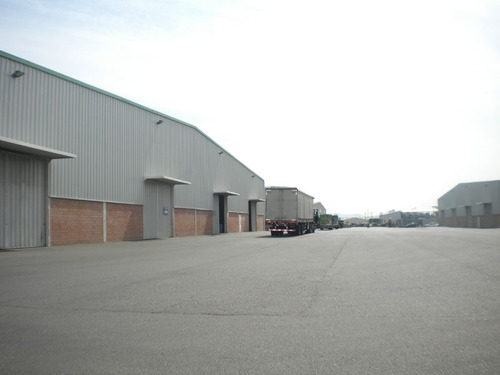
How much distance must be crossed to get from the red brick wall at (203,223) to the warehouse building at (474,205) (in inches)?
2339

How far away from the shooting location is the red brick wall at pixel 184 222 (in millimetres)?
36403

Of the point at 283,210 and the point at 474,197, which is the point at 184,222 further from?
the point at 474,197

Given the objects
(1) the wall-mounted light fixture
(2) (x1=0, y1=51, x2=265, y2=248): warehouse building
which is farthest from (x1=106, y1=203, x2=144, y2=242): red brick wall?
(1) the wall-mounted light fixture

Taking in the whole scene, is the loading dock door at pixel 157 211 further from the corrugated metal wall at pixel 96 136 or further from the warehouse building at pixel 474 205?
the warehouse building at pixel 474 205

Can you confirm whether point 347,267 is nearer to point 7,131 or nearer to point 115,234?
point 7,131

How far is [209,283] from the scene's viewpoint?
931 cm

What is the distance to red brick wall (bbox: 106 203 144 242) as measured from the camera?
2697 cm

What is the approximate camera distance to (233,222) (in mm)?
52219

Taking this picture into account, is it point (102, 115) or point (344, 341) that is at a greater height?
point (102, 115)

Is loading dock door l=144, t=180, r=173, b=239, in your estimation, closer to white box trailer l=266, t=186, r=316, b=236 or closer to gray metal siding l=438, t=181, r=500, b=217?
white box trailer l=266, t=186, r=316, b=236

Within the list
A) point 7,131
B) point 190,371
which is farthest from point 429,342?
point 7,131

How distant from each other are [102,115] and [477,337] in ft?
81.9

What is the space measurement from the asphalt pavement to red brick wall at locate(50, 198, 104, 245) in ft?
39.7

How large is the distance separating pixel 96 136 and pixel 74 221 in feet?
17.3
